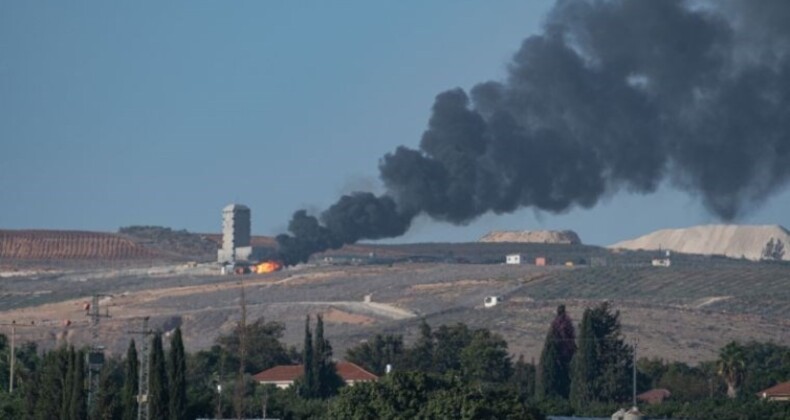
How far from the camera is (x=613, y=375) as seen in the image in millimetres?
115000

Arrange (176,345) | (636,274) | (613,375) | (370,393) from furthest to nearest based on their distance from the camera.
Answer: (636,274) < (613,375) < (176,345) < (370,393)

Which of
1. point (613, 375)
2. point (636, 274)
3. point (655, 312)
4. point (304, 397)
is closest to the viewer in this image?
point (304, 397)

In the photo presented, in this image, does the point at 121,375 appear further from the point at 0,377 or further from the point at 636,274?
the point at 636,274

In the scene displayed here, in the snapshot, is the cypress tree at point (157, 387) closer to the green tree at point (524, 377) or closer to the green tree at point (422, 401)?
the green tree at point (422, 401)

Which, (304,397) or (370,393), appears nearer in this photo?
(370,393)

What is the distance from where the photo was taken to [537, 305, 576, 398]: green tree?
113625mm

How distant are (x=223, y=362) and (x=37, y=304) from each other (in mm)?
72502

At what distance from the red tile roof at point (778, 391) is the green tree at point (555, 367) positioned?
9.93 metres

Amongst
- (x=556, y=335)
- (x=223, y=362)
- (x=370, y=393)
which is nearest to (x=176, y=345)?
(x=370, y=393)

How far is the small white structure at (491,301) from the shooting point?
551 feet

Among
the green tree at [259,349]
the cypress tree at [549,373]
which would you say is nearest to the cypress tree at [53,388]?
the cypress tree at [549,373]

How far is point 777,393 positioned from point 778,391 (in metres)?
0.58

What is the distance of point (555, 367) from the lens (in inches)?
4564

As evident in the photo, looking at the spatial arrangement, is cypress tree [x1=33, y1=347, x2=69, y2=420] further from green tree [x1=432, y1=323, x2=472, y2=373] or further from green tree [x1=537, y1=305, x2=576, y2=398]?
green tree [x1=432, y1=323, x2=472, y2=373]
